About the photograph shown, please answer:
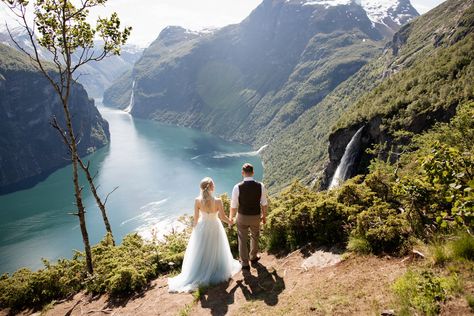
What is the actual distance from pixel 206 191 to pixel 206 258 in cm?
222

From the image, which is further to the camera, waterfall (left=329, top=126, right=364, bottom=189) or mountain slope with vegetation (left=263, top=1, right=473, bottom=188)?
mountain slope with vegetation (left=263, top=1, right=473, bottom=188)

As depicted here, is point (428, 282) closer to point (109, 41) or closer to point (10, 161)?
point (109, 41)

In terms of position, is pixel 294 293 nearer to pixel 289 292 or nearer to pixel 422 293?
pixel 289 292

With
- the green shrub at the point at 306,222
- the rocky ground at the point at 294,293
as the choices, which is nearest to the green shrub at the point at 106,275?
the rocky ground at the point at 294,293

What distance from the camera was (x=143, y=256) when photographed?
13789 mm

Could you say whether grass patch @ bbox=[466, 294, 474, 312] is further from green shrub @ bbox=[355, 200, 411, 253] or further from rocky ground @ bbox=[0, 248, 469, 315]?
green shrub @ bbox=[355, 200, 411, 253]

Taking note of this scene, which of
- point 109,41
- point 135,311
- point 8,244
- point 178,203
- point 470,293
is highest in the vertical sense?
point 109,41

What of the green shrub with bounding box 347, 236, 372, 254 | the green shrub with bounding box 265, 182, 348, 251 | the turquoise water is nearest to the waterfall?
the green shrub with bounding box 265, 182, 348, 251

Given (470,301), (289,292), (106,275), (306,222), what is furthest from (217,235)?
(470,301)

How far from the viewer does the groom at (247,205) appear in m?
10.5

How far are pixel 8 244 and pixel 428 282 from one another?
109401mm

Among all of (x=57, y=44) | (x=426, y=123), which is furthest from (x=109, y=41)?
(x=426, y=123)

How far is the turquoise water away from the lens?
300 ft

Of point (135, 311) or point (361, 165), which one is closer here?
point (135, 311)
